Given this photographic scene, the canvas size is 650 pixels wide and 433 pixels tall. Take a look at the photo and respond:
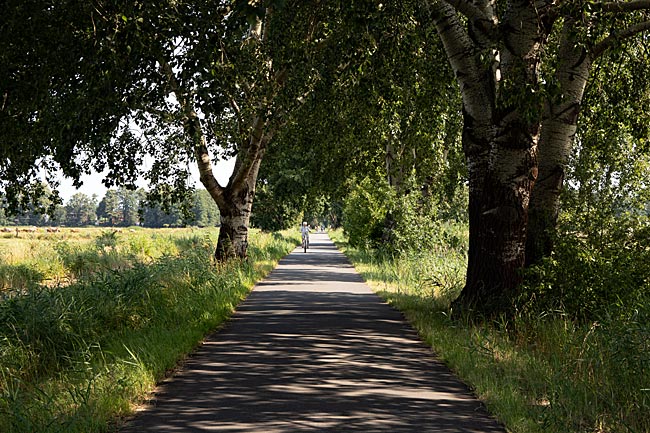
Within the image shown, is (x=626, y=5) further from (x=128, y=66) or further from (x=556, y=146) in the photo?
(x=128, y=66)

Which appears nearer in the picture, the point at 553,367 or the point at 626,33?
the point at 553,367

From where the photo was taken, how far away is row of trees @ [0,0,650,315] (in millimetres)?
7684

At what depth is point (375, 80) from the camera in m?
11.6

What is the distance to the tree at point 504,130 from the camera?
10273 mm

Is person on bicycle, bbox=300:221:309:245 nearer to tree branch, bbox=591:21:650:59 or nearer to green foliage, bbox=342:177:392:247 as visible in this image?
green foliage, bbox=342:177:392:247

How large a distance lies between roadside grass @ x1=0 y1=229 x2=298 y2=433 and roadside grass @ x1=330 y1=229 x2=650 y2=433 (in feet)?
10.4

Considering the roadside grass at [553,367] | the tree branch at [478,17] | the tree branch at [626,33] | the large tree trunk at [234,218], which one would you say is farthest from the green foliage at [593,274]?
the large tree trunk at [234,218]

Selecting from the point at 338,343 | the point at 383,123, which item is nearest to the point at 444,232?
the point at 383,123

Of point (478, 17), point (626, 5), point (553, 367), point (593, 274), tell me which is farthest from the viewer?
point (478, 17)

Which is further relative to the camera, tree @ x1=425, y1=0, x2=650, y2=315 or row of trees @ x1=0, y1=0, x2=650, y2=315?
tree @ x1=425, y1=0, x2=650, y2=315

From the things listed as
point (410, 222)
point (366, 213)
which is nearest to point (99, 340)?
point (410, 222)

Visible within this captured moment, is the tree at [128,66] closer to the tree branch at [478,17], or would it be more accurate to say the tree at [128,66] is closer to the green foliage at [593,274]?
the tree branch at [478,17]

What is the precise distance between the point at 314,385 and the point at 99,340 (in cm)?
333

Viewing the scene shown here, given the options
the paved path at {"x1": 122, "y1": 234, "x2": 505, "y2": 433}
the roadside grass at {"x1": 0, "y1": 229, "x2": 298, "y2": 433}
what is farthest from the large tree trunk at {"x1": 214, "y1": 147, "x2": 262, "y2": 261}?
the paved path at {"x1": 122, "y1": 234, "x2": 505, "y2": 433}
